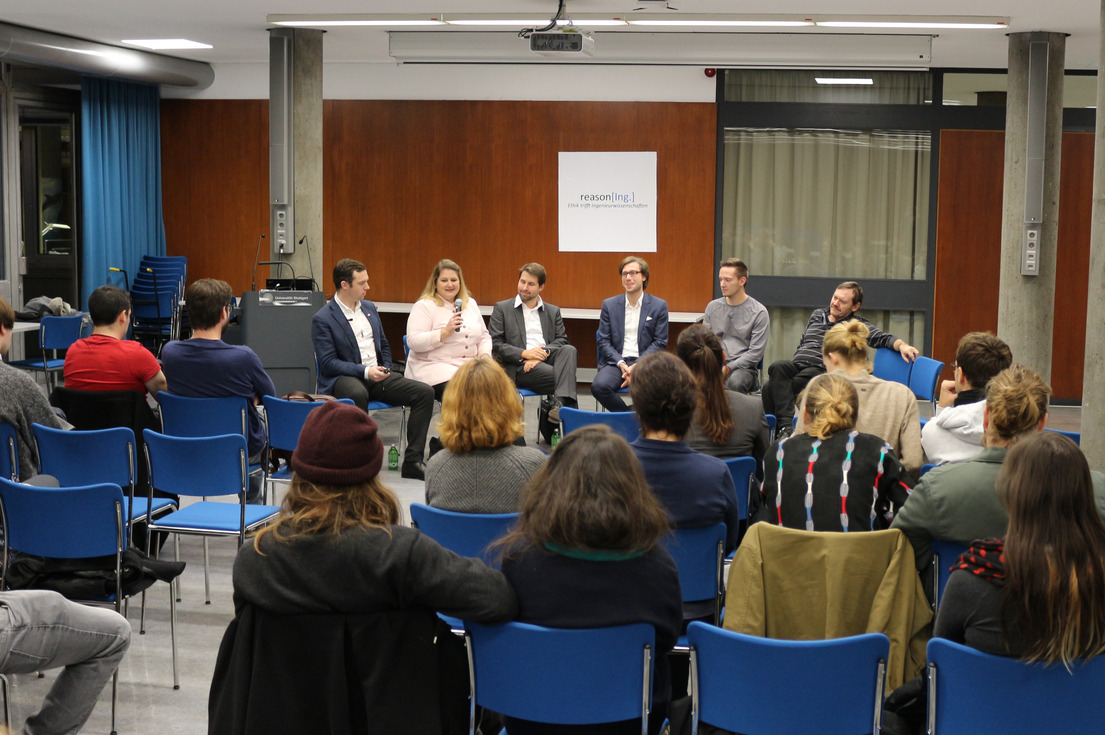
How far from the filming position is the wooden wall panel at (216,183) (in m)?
11.2

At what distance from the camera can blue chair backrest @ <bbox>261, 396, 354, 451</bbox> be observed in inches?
202

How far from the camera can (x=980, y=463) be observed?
3025mm

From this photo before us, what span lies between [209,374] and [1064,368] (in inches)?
329

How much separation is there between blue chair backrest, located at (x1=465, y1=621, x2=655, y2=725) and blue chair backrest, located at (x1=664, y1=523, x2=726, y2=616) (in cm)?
78

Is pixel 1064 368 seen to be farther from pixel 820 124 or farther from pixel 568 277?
pixel 568 277

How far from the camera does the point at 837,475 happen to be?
3.42 metres

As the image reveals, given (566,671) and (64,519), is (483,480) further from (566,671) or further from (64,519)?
(64,519)

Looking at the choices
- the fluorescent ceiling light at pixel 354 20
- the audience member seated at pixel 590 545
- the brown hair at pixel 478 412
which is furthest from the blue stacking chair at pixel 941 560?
the fluorescent ceiling light at pixel 354 20

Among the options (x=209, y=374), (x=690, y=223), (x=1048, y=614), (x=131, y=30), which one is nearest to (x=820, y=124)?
(x=690, y=223)

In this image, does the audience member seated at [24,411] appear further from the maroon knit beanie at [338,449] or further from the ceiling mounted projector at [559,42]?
the ceiling mounted projector at [559,42]

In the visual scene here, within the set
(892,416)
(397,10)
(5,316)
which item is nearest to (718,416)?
(892,416)

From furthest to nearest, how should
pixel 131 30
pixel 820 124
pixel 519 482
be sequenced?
1. pixel 820 124
2. pixel 131 30
3. pixel 519 482

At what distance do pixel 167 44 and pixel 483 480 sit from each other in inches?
314

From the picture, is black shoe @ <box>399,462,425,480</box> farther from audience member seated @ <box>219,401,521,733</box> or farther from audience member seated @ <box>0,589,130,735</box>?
audience member seated @ <box>219,401,521,733</box>
